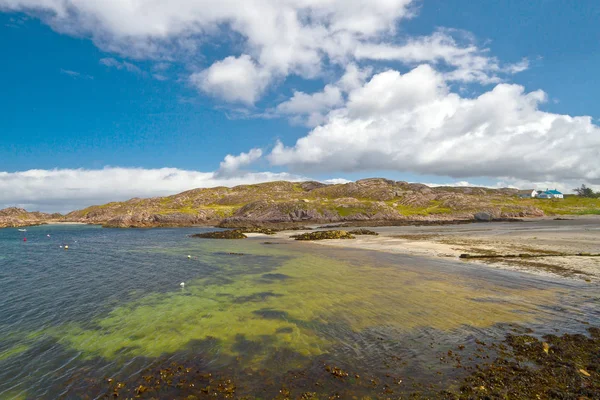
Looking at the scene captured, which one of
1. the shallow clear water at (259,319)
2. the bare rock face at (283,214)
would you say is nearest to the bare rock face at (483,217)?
the bare rock face at (283,214)

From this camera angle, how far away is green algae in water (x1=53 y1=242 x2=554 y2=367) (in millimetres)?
15961

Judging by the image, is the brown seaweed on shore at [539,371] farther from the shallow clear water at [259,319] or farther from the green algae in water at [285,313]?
the green algae in water at [285,313]

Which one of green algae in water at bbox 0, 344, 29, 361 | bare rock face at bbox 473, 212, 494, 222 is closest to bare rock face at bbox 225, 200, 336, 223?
bare rock face at bbox 473, 212, 494, 222

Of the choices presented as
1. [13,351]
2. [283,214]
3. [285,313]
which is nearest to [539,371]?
[285,313]

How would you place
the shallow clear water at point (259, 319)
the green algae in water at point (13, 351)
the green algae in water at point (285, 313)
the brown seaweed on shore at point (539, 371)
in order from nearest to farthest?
1. the brown seaweed on shore at point (539, 371)
2. the shallow clear water at point (259, 319)
3. the green algae in water at point (13, 351)
4. the green algae in water at point (285, 313)

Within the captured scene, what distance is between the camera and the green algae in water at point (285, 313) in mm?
15961

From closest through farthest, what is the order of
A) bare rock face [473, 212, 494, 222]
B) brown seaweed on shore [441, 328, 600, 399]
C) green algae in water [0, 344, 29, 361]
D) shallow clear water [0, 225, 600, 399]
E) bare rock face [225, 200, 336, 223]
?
1. brown seaweed on shore [441, 328, 600, 399]
2. shallow clear water [0, 225, 600, 399]
3. green algae in water [0, 344, 29, 361]
4. bare rock face [473, 212, 494, 222]
5. bare rock face [225, 200, 336, 223]

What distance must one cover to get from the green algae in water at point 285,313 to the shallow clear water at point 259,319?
4.1 inches

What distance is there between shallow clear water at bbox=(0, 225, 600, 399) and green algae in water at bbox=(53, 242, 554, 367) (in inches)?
4.1

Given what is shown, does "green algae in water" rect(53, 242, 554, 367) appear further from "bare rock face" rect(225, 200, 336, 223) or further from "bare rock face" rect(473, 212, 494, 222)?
"bare rock face" rect(473, 212, 494, 222)

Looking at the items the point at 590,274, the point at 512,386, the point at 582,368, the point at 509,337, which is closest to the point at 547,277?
the point at 590,274

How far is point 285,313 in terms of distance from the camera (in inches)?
816

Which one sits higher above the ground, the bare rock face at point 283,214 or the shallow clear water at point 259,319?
the bare rock face at point 283,214

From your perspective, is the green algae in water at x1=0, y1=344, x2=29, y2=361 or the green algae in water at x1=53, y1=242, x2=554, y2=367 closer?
the green algae in water at x1=0, y1=344, x2=29, y2=361
